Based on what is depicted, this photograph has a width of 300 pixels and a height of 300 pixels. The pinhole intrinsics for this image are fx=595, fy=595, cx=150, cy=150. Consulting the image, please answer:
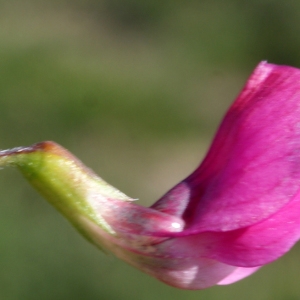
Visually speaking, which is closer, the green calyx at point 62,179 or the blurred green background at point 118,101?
the green calyx at point 62,179

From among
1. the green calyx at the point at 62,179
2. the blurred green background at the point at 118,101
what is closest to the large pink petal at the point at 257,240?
the green calyx at the point at 62,179

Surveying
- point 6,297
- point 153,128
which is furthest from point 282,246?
point 153,128

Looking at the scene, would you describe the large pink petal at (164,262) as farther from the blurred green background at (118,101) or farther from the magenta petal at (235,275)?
the blurred green background at (118,101)

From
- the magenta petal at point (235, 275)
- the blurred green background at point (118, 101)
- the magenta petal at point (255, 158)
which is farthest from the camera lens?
the blurred green background at point (118, 101)

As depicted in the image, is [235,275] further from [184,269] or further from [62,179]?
[62,179]

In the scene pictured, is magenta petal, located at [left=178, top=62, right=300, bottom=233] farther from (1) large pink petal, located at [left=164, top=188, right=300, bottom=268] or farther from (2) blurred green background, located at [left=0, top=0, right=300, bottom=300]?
(2) blurred green background, located at [left=0, top=0, right=300, bottom=300]

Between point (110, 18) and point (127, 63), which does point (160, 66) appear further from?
point (110, 18)

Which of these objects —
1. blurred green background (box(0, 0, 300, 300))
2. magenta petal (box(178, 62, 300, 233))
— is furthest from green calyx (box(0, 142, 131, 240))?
blurred green background (box(0, 0, 300, 300))
